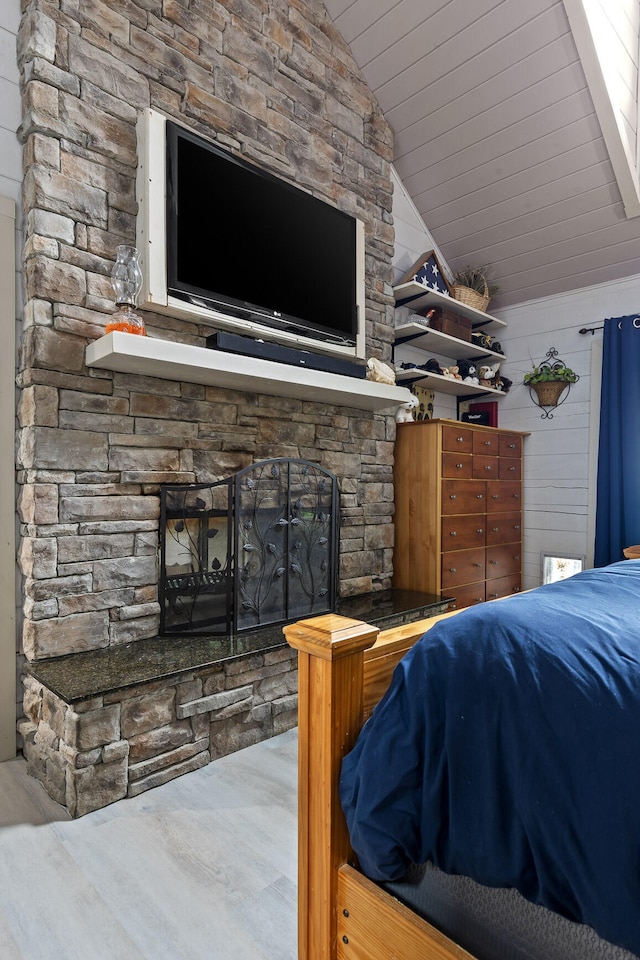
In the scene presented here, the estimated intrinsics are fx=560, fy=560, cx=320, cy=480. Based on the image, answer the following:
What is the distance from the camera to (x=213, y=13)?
2.45m

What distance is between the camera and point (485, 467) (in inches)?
142

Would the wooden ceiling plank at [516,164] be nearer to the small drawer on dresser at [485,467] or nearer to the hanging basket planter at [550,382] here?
the hanging basket planter at [550,382]

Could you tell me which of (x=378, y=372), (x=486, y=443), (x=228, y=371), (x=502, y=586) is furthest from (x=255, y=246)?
(x=502, y=586)

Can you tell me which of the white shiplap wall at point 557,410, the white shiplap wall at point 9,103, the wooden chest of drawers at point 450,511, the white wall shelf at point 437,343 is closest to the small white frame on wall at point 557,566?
the white shiplap wall at point 557,410

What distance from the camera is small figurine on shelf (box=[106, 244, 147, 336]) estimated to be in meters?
2.00

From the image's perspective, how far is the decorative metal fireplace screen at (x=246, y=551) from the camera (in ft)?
7.40

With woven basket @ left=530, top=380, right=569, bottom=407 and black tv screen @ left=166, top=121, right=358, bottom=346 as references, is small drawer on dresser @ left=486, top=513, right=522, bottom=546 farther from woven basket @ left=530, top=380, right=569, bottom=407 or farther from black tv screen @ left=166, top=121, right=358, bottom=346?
black tv screen @ left=166, top=121, right=358, bottom=346

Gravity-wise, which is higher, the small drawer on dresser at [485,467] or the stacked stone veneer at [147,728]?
the small drawer on dresser at [485,467]

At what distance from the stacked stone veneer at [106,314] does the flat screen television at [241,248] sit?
0.32ft

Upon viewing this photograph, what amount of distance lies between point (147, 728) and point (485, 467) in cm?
257

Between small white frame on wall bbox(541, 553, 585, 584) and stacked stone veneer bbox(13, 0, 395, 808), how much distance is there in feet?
7.14

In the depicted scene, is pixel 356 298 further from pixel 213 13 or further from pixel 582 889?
pixel 582 889

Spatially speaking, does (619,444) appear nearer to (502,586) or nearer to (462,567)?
(502,586)

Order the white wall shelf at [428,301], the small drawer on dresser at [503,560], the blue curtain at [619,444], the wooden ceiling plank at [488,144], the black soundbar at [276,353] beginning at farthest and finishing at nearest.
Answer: the small drawer on dresser at [503,560]
the blue curtain at [619,444]
the white wall shelf at [428,301]
the wooden ceiling plank at [488,144]
the black soundbar at [276,353]
